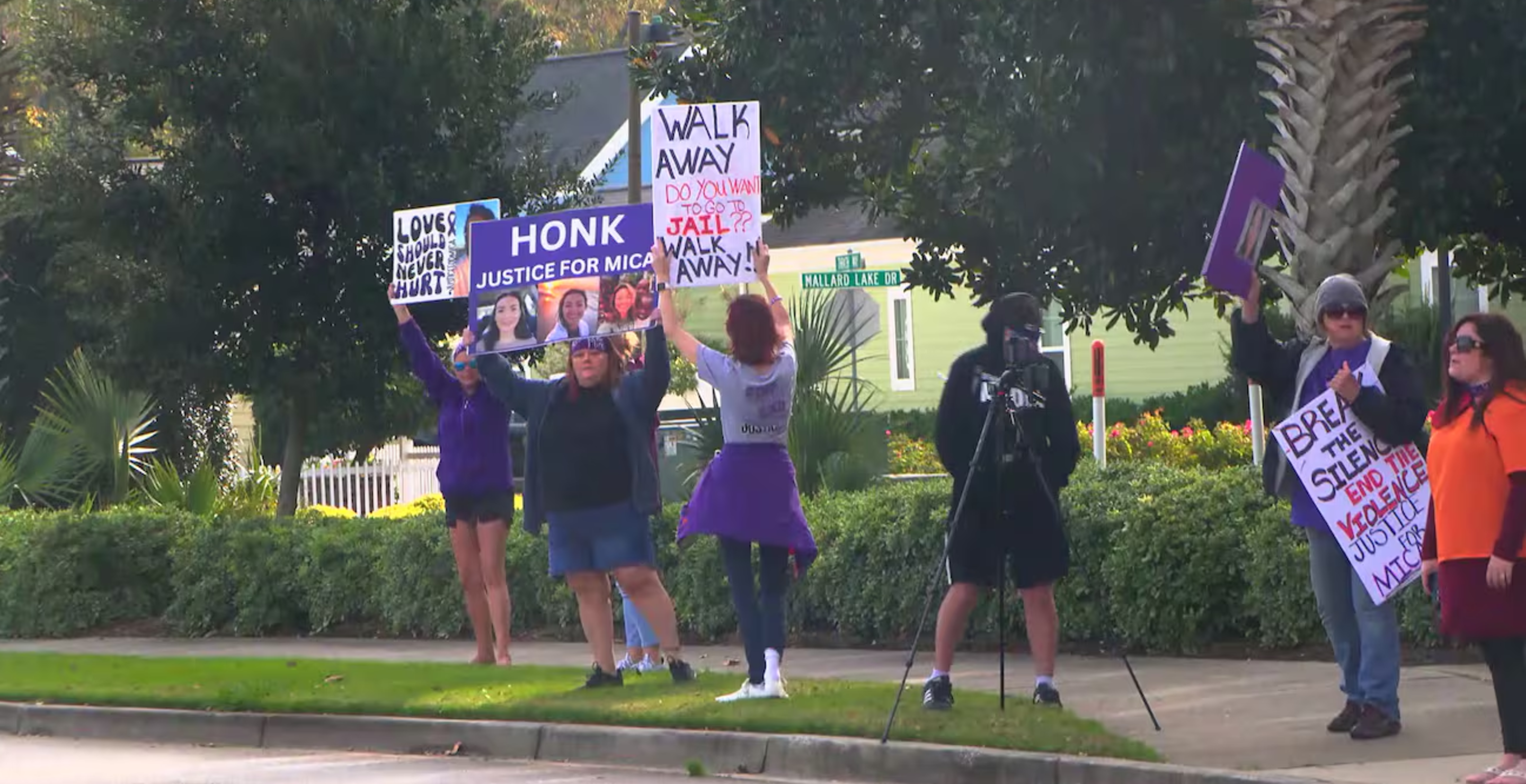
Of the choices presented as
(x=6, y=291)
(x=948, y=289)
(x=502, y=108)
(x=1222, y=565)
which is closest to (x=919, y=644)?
(x=1222, y=565)

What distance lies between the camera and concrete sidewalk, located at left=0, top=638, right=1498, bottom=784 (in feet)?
25.7

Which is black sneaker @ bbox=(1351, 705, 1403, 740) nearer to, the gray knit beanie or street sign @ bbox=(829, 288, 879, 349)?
the gray knit beanie

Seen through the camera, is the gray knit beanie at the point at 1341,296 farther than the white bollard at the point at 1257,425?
No

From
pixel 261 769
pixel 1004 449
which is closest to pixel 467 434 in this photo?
pixel 261 769

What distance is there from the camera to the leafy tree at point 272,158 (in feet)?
52.1

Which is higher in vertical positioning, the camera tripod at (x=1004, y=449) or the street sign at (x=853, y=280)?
the street sign at (x=853, y=280)

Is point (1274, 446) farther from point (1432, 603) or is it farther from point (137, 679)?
point (137, 679)

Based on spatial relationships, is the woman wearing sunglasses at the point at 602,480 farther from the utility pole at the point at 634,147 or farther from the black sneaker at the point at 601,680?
the utility pole at the point at 634,147

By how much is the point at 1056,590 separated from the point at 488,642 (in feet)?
10.6

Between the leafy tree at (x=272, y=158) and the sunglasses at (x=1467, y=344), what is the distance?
1005 cm

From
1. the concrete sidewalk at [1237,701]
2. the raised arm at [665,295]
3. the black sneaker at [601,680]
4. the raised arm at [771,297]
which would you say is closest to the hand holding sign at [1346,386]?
the concrete sidewalk at [1237,701]

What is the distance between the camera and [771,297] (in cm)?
963

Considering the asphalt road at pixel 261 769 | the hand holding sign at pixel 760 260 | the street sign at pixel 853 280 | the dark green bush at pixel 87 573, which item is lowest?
the asphalt road at pixel 261 769

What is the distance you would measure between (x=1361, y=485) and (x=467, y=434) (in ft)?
17.4
